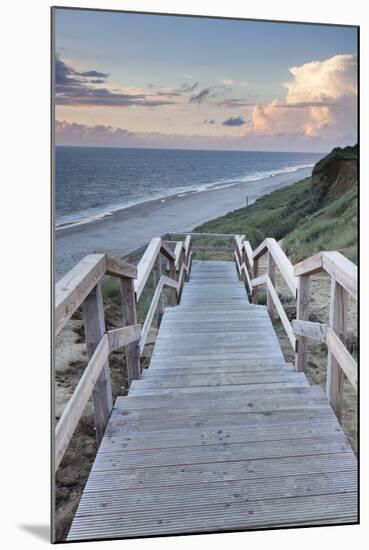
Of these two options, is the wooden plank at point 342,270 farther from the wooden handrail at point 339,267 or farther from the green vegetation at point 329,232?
the green vegetation at point 329,232

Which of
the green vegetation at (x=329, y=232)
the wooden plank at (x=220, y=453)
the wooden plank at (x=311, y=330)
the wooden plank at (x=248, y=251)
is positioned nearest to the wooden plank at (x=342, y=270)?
the green vegetation at (x=329, y=232)

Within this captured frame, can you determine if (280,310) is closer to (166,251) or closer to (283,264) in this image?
(283,264)

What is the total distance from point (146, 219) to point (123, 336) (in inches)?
40.2

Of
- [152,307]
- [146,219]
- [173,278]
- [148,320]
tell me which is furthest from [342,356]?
[173,278]

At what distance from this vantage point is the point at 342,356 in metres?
2.03

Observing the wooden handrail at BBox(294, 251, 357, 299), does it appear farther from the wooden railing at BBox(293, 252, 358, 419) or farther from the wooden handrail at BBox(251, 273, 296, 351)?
the wooden handrail at BBox(251, 273, 296, 351)

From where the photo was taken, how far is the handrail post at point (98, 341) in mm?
1941

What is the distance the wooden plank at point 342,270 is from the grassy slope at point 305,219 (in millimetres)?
203

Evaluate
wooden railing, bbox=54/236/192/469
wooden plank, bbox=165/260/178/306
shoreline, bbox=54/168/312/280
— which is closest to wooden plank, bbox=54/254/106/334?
wooden railing, bbox=54/236/192/469

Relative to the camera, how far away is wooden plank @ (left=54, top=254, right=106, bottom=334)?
1.57 metres

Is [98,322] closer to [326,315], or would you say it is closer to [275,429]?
[275,429]

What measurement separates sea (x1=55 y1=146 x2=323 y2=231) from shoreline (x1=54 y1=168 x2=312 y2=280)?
49mm

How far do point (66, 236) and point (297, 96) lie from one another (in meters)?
1.26

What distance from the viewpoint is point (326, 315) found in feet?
10.2
